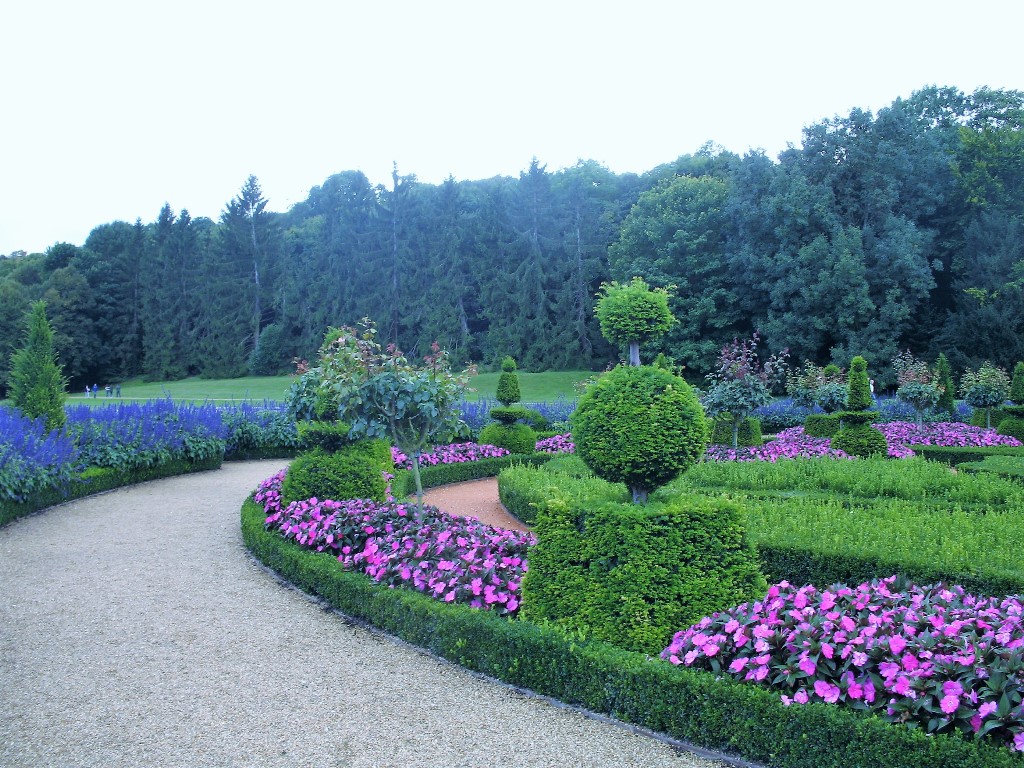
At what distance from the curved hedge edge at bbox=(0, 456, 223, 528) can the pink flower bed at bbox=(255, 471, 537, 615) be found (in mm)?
3767

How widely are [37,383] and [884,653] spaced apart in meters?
13.2

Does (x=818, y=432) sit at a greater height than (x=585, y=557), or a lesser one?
lesser

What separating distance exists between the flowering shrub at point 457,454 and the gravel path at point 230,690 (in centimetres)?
601

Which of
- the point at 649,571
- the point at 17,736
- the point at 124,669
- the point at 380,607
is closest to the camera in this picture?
the point at 17,736

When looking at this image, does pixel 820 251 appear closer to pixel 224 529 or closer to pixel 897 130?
pixel 897 130

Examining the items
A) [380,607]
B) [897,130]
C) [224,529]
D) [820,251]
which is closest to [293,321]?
[820,251]

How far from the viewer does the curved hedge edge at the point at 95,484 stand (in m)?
9.08

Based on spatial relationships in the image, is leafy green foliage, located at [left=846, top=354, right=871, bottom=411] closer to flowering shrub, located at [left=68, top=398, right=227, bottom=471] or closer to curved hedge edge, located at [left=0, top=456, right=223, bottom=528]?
flowering shrub, located at [left=68, top=398, right=227, bottom=471]

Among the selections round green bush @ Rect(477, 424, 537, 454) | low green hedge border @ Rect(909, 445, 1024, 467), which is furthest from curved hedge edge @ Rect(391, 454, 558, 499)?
low green hedge border @ Rect(909, 445, 1024, 467)

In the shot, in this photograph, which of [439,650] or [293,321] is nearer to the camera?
[439,650]

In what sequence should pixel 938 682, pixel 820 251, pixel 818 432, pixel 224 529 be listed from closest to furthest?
pixel 938 682
pixel 224 529
pixel 818 432
pixel 820 251

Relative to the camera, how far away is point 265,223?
163 feet

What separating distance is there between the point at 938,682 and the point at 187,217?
2131 inches

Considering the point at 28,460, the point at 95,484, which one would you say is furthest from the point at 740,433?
the point at 28,460
